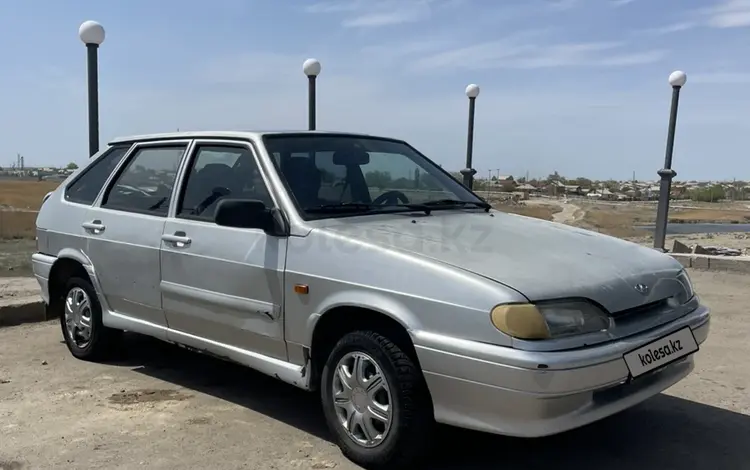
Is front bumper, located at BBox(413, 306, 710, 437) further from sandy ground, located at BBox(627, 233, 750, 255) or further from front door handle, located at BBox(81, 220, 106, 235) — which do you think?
sandy ground, located at BBox(627, 233, 750, 255)

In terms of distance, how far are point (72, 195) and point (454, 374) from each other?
3821 mm

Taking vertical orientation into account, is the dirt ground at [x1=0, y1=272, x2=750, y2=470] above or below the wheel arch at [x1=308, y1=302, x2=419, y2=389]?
below

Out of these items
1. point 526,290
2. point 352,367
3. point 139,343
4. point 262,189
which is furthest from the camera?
point 139,343

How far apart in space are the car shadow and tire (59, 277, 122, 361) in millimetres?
646

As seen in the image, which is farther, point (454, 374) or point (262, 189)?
point (262, 189)

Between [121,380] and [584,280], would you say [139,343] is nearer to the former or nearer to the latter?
[121,380]

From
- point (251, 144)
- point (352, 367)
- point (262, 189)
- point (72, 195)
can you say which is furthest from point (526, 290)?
point (72, 195)

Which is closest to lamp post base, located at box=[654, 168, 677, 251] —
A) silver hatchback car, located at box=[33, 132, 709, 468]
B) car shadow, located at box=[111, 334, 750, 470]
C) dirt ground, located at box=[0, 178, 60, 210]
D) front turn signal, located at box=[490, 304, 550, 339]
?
car shadow, located at box=[111, 334, 750, 470]

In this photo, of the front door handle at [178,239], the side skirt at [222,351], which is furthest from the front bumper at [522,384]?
the front door handle at [178,239]

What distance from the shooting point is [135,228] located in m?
4.72

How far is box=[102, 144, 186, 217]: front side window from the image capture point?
4.68 m

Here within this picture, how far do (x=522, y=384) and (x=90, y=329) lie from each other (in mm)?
3669

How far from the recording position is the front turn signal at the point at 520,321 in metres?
2.89

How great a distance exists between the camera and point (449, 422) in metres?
3.07
